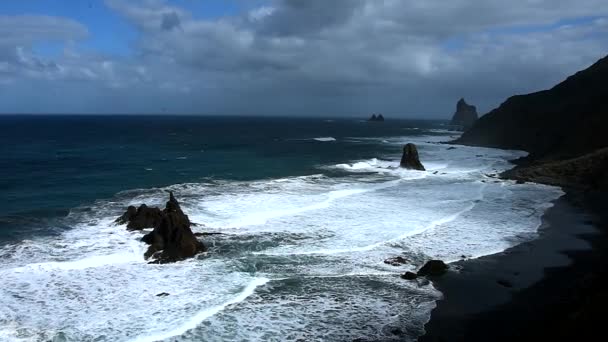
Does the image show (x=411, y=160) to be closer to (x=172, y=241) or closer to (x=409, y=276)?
(x=409, y=276)

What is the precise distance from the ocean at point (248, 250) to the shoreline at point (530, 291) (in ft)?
3.75

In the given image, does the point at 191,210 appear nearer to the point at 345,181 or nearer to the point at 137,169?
the point at 345,181

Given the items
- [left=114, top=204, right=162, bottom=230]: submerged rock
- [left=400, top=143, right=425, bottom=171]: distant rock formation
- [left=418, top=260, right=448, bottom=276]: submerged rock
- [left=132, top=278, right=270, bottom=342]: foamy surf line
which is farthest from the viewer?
[left=400, top=143, right=425, bottom=171]: distant rock formation

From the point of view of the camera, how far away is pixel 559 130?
82188 millimetres

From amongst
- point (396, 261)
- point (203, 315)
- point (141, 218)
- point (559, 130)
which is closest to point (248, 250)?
point (203, 315)

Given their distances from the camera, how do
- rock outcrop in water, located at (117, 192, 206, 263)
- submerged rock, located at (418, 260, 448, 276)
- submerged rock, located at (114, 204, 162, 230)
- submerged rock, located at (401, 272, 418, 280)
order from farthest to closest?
submerged rock, located at (114, 204, 162, 230) < rock outcrop in water, located at (117, 192, 206, 263) < submerged rock, located at (418, 260, 448, 276) < submerged rock, located at (401, 272, 418, 280)

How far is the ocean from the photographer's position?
1916 cm

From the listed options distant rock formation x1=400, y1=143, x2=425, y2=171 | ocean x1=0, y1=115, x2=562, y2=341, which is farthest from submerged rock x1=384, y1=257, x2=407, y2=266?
distant rock formation x1=400, y1=143, x2=425, y2=171

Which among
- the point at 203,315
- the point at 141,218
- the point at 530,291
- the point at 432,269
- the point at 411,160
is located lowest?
the point at 203,315

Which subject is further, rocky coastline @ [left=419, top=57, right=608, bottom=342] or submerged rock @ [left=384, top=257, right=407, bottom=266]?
submerged rock @ [left=384, top=257, right=407, bottom=266]

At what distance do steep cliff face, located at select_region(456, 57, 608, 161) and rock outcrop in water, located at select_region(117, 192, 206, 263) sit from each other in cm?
5384

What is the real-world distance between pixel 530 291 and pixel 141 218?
2510 cm

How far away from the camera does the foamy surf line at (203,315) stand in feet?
58.6

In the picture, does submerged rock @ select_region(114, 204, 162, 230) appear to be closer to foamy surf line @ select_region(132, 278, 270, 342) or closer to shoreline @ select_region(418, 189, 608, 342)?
foamy surf line @ select_region(132, 278, 270, 342)
